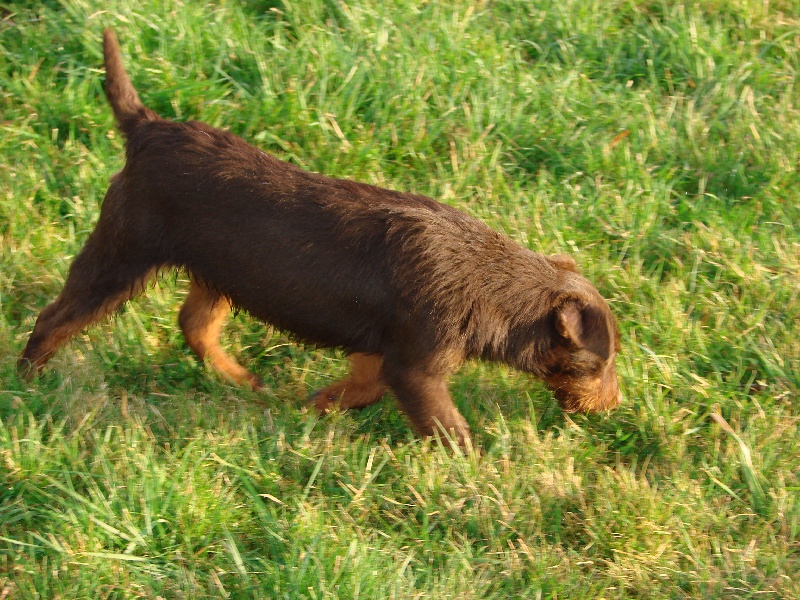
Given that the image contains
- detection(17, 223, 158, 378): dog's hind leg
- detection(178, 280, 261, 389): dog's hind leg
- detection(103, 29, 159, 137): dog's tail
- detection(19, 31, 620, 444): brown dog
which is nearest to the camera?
detection(19, 31, 620, 444): brown dog

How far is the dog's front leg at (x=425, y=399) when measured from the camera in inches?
185

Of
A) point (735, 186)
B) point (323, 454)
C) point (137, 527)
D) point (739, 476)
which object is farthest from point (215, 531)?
point (735, 186)

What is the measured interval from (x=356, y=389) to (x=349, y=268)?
711 mm

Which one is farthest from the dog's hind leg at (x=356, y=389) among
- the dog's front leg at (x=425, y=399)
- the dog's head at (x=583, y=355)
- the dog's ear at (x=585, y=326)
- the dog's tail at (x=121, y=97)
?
the dog's tail at (x=121, y=97)

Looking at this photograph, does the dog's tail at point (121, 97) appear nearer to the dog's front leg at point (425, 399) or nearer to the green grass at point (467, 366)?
the green grass at point (467, 366)

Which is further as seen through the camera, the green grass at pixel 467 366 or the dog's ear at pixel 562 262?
the dog's ear at pixel 562 262

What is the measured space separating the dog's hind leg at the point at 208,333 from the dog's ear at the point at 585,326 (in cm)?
158

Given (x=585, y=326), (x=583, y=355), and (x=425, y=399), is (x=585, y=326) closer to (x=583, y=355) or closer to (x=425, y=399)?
(x=583, y=355)

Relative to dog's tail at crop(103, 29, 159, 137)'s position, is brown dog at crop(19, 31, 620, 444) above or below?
below

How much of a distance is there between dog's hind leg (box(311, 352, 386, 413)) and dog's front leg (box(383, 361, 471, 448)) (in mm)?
273

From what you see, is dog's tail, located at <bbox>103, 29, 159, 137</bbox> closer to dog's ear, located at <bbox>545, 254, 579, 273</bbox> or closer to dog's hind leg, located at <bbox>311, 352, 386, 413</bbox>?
dog's hind leg, located at <bbox>311, 352, 386, 413</bbox>

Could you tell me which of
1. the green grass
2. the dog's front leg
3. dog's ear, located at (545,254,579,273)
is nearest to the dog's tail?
the green grass

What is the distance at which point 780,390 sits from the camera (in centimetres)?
526

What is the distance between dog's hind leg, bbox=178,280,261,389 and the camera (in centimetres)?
533
